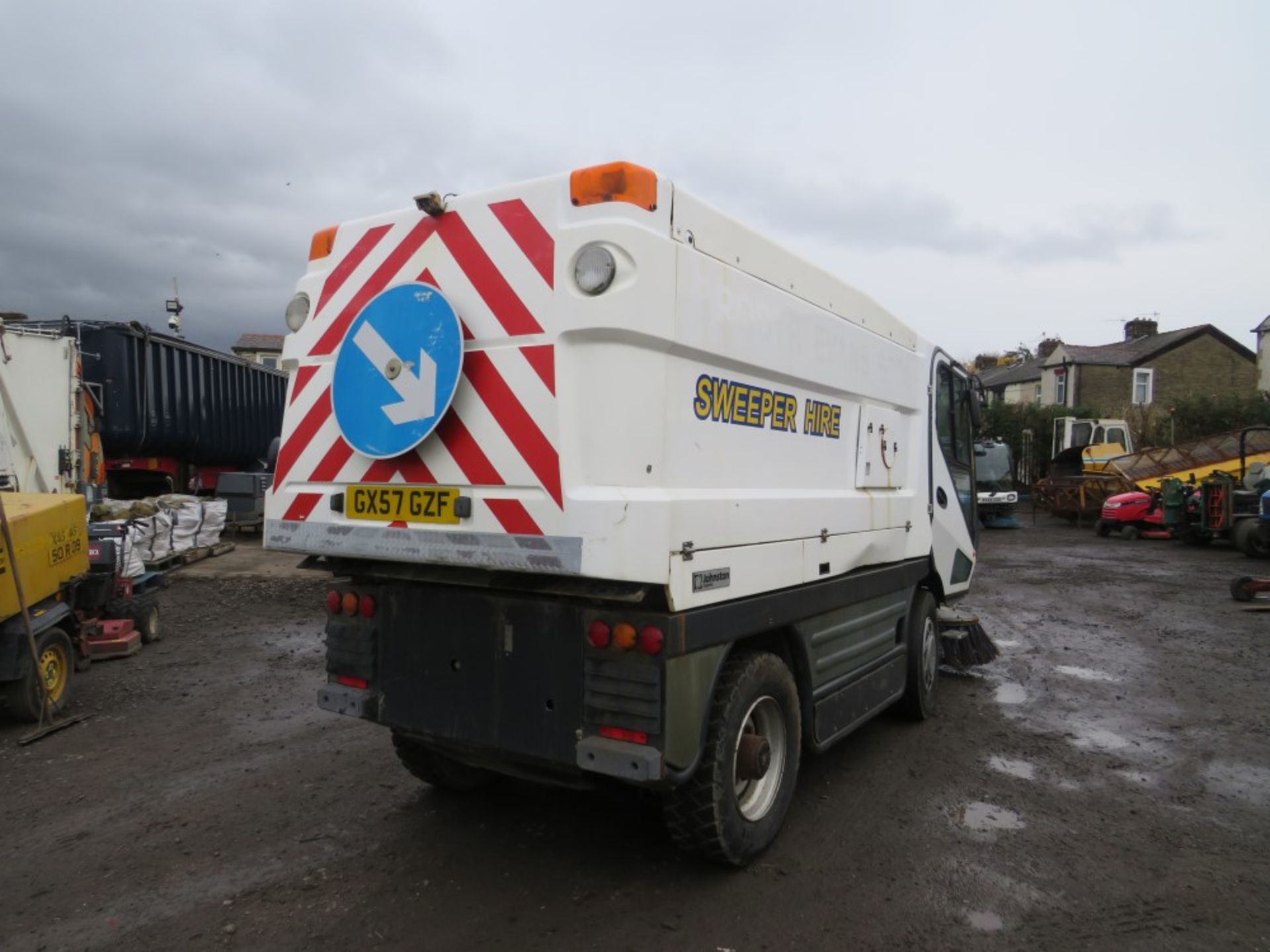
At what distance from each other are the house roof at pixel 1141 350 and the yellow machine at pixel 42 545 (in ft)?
135

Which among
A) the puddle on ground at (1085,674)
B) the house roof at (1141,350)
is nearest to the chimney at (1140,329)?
the house roof at (1141,350)

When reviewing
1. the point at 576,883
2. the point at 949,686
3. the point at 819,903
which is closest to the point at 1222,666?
the point at 949,686

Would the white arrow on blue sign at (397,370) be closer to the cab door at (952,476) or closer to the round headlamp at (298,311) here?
the round headlamp at (298,311)

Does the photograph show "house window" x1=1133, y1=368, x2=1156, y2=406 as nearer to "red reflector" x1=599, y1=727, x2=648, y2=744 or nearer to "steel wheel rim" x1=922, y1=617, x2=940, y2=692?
"steel wheel rim" x1=922, y1=617, x2=940, y2=692

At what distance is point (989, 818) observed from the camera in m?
4.12

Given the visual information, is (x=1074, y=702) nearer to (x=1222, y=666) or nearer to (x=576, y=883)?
(x=1222, y=666)

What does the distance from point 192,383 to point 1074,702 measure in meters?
13.4

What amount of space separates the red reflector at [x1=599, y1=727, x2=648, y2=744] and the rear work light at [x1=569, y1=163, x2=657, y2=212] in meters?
1.91

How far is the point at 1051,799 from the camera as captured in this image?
4383 millimetres

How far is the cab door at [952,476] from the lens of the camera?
5.89 m

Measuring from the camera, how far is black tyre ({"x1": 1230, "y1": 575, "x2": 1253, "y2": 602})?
35.2 ft

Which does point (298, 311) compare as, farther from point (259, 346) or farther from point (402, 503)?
point (259, 346)

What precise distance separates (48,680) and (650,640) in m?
4.96

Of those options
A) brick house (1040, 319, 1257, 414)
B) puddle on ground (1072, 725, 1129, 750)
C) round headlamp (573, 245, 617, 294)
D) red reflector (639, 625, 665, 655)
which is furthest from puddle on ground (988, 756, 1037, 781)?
brick house (1040, 319, 1257, 414)
